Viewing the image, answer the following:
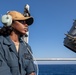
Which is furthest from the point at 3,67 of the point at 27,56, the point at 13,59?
the point at 27,56

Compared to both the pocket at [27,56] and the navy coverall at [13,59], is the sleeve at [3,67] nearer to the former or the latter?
the navy coverall at [13,59]

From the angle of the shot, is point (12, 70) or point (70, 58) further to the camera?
point (70, 58)

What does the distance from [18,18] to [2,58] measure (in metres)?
0.30

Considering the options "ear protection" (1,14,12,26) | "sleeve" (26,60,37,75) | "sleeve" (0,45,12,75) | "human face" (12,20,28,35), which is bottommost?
"sleeve" (26,60,37,75)

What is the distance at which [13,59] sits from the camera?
2139 mm

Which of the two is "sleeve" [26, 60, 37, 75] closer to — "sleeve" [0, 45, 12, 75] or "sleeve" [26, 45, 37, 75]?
"sleeve" [26, 45, 37, 75]

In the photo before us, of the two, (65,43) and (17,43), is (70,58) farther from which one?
(17,43)

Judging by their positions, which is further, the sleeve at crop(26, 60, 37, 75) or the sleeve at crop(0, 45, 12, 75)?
the sleeve at crop(26, 60, 37, 75)

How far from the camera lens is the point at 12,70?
7.00ft

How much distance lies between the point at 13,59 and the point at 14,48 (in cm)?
8

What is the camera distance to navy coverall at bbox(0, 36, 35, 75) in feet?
6.91

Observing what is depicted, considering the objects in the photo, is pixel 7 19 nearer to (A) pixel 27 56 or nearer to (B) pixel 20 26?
(B) pixel 20 26

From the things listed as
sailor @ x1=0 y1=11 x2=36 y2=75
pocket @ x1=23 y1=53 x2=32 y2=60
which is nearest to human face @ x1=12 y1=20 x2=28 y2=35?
sailor @ x1=0 y1=11 x2=36 y2=75

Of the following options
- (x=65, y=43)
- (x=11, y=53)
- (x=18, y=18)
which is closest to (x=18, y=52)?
(x=11, y=53)
